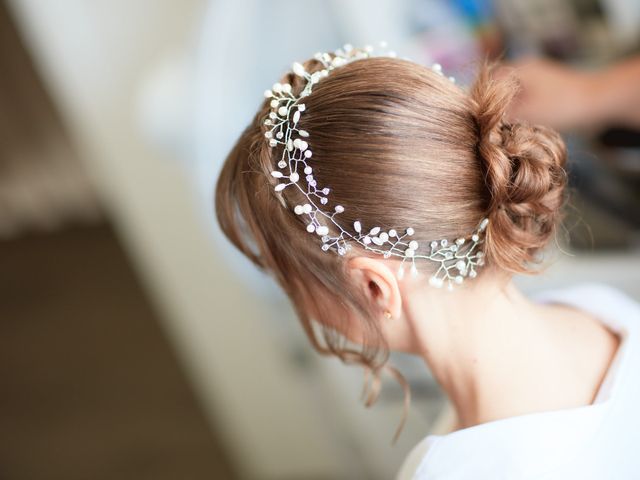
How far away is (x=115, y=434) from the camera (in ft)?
7.28

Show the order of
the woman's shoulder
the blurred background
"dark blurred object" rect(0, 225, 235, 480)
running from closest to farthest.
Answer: the woman's shoulder, the blurred background, "dark blurred object" rect(0, 225, 235, 480)

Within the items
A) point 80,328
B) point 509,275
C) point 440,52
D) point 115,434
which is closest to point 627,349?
point 509,275

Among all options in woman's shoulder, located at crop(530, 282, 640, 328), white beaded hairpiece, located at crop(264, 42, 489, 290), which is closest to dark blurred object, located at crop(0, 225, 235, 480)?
woman's shoulder, located at crop(530, 282, 640, 328)

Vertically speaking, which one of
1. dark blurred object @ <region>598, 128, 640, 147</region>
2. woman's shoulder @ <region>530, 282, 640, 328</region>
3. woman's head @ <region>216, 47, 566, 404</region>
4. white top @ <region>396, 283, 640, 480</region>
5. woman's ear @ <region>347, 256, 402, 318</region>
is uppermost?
woman's head @ <region>216, 47, 566, 404</region>

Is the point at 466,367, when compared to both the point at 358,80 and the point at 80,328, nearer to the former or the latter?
the point at 358,80

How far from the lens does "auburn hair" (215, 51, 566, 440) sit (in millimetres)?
685

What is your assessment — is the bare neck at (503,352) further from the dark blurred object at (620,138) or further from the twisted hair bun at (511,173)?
the dark blurred object at (620,138)

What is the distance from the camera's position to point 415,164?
0.69 metres

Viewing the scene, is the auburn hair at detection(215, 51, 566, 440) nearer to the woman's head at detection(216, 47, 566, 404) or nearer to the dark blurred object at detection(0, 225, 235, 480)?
the woman's head at detection(216, 47, 566, 404)

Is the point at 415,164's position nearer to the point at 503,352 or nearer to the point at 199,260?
the point at 503,352

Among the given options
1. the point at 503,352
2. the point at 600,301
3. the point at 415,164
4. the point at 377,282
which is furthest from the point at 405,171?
the point at 600,301

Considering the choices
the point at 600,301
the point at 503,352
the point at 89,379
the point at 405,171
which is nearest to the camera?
the point at 405,171

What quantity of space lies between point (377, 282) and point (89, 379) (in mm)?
2003

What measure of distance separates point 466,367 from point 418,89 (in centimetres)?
33
